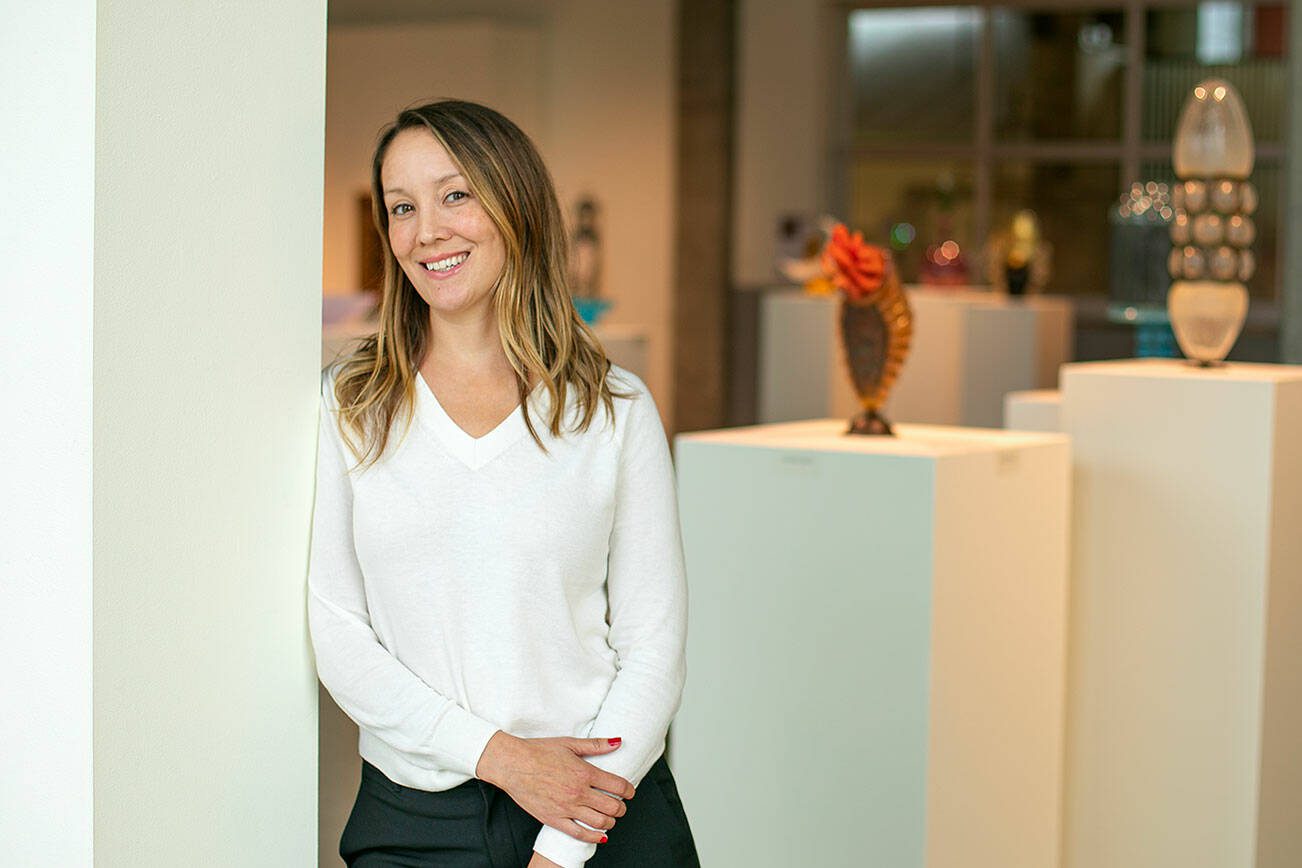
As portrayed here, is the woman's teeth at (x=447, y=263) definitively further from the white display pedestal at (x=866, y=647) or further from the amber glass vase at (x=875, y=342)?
the amber glass vase at (x=875, y=342)

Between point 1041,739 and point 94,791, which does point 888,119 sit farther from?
point 94,791

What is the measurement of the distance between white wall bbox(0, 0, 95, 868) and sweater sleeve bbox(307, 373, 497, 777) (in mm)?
297

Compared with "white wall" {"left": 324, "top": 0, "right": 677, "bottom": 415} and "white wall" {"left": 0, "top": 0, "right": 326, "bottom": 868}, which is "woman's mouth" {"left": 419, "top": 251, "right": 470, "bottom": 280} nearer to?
"white wall" {"left": 0, "top": 0, "right": 326, "bottom": 868}

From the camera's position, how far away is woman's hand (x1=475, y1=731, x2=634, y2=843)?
1599mm

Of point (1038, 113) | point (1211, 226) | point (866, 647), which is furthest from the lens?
point (1038, 113)

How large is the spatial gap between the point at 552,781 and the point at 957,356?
18.8 feet

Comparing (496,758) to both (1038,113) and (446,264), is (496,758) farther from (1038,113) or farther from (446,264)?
(1038,113)

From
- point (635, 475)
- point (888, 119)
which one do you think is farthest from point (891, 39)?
point (635, 475)

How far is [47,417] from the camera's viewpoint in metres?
1.33

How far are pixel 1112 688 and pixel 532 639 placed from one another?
2009mm

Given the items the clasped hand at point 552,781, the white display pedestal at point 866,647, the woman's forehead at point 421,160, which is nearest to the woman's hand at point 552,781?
the clasped hand at point 552,781

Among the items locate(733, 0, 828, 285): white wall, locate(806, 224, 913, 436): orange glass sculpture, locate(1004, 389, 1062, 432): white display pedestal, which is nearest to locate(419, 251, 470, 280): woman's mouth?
locate(806, 224, 913, 436): orange glass sculpture

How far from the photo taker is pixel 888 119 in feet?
31.2

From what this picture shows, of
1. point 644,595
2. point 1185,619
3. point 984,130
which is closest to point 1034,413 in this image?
point 1185,619
